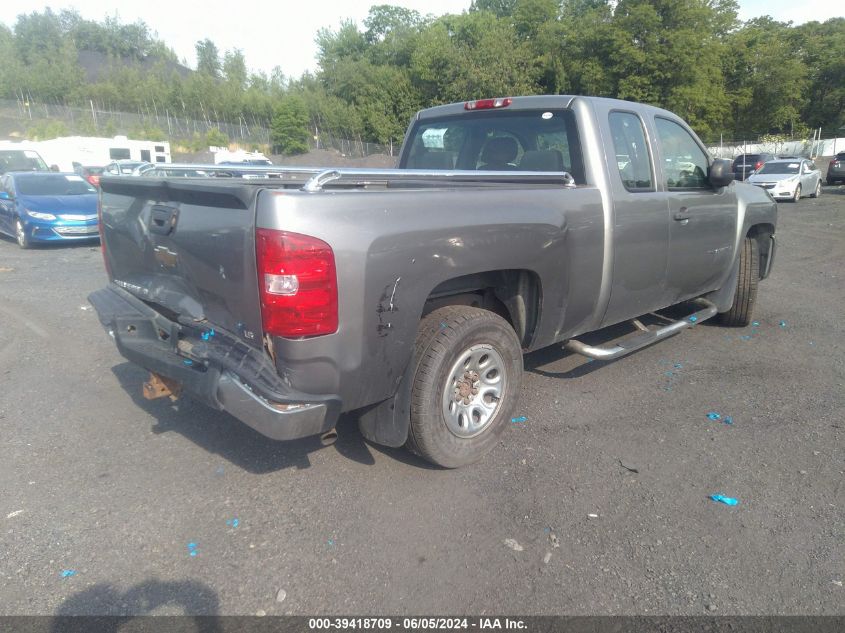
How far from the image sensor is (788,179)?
21047 mm

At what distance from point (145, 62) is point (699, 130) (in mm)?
89027

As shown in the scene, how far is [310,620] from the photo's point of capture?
2449 millimetres

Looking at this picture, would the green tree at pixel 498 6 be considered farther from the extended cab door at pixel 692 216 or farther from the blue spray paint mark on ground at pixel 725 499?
the blue spray paint mark on ground at pixel 725 499

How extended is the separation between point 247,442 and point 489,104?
9.74ft

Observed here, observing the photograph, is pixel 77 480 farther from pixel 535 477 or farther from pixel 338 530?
pixel 535 477

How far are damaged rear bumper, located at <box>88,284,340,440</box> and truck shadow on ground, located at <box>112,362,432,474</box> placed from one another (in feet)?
2.32

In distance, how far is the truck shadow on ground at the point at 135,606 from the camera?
7.88 ft

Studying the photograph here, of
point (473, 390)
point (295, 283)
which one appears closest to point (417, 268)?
point (295, 283)

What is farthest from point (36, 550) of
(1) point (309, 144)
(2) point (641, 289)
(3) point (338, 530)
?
(1) point (309, 144)

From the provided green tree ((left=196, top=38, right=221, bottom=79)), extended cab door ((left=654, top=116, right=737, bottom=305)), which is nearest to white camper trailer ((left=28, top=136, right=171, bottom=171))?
extended cab door ((left=654, top=116, right=737, bottom=305))

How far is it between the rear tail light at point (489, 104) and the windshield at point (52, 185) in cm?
1073

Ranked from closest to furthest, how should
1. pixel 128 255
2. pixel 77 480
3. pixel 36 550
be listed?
pixel 36 550, pixel 77 480, pixel 128 255

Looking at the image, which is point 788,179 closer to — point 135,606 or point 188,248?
point 188,248

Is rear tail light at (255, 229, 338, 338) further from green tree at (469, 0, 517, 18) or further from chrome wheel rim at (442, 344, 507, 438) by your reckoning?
green tree at (469, 0, 517, 18)
